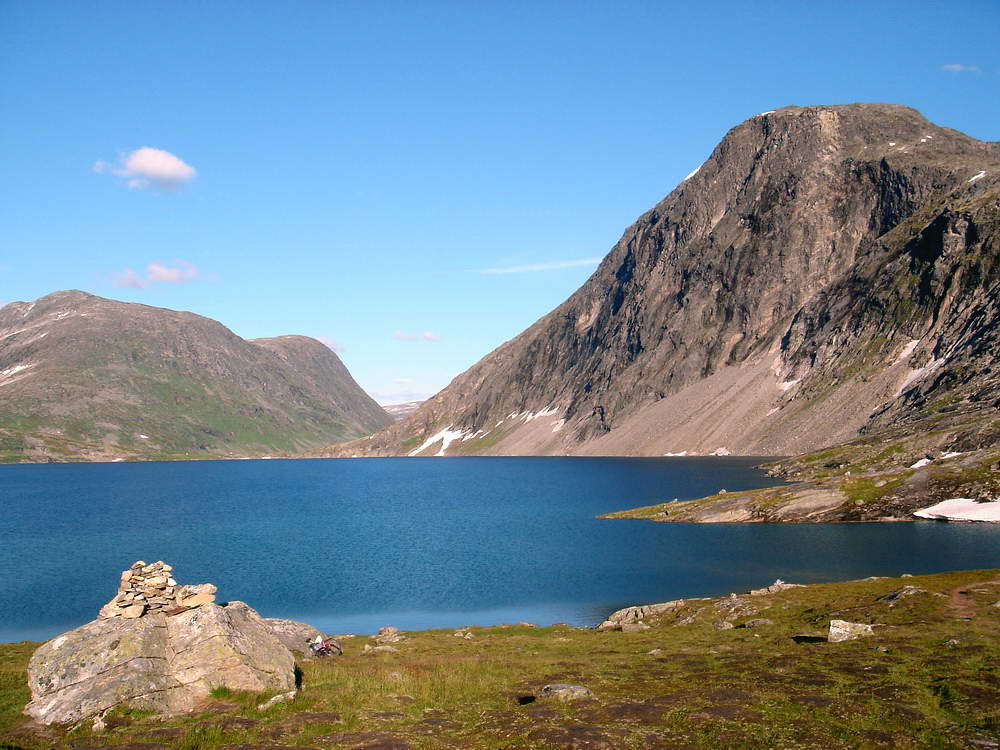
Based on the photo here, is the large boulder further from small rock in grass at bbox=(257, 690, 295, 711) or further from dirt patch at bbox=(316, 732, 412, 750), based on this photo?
dirt patch at bbox=(316, 732, 412, 750)

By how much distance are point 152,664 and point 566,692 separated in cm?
1528

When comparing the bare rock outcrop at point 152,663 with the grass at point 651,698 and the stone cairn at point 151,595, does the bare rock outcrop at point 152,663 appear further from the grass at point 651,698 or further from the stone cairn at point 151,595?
the grass at point 651,698

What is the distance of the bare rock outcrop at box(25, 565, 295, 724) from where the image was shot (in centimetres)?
2555

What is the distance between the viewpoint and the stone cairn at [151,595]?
2967 centimetres

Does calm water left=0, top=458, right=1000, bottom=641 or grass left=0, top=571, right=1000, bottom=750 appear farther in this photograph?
calm water left=0, top=458, right=1000, bottom=641

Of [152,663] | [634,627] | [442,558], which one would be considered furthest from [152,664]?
[442,558]

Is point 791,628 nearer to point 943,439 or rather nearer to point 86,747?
point 86,747

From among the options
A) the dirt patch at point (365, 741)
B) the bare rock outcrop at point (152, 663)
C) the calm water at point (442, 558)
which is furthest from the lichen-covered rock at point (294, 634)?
the calm water at point (442, 558)

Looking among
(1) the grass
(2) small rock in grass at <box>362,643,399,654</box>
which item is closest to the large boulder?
(1) the grass

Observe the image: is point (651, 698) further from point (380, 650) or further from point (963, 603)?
point (963, 603)

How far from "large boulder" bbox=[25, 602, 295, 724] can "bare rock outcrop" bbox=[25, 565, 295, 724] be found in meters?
0.03

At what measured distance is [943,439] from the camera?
120 meters

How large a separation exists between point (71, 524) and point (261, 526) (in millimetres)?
36580

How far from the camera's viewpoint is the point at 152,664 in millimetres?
27312
